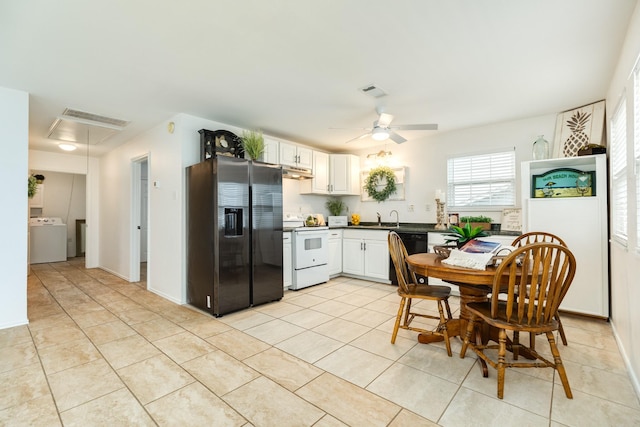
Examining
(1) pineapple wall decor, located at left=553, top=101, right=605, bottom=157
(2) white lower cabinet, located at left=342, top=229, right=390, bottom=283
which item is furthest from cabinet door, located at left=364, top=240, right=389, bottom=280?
(1) pineapple wall decor, located at left=553, top=101, right=605, bottom=157

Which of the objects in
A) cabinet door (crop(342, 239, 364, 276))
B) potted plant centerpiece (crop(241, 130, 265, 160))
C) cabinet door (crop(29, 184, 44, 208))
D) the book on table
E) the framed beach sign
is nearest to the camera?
the book on table

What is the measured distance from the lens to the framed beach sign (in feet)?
10.7

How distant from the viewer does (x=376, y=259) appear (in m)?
4.77

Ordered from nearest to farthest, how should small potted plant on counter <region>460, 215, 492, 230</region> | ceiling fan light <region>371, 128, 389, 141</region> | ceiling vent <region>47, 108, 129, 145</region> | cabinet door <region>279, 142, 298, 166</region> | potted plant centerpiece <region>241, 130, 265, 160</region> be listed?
ceiling fan light <region>371, 128, 389, 141</region>
ceiling vent <region>47, 108, 129, 145</region>
potted plant centerpiece <region>241, 130, 265, 160</region>
small potted plant on counter <region>460, 215, 492, 230</region>
cabinet door <region>279, 142, 298, 166</region>

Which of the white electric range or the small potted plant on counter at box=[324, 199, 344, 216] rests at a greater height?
the small potted plant on counter at box=[324, 199, 344, 216]

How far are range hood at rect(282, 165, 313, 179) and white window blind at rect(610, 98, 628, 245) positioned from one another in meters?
3.72

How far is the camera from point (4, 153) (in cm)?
296

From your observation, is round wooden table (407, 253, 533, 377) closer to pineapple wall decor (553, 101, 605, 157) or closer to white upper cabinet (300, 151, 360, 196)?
pineapple wall decor (553, 101, 605, 157)

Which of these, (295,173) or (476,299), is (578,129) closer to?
(476,299)

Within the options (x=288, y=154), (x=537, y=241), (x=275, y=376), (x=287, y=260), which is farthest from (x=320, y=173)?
(x=275, y=376)

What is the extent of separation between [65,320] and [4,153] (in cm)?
180

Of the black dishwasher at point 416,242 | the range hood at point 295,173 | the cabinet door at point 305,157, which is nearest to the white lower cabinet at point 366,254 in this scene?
the black dishwasher at point 416,242

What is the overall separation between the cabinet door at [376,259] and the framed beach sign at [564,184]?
2.06 meters

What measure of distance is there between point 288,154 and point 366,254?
2.05m
